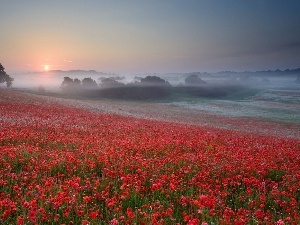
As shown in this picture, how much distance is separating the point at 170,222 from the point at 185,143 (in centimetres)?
963

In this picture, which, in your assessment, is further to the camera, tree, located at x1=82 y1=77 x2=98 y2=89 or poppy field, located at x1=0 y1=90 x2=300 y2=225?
tree, located at x1=82 y1=77 x2=98 y2=89

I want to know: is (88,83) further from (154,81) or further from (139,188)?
(139,188)

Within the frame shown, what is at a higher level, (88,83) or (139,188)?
(88,83)

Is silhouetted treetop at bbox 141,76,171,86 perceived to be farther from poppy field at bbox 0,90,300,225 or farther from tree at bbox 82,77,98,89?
poppy field at bbox 0,90,300,225

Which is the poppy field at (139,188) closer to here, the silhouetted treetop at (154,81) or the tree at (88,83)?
the tree at (88,83)

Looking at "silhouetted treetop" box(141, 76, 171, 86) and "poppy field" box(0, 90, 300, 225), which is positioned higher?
"silhouetted treetop" box(141, 76, 171, 86)

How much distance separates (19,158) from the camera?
9.93 m

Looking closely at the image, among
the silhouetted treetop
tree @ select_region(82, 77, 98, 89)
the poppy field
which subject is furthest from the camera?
the silhouetted treetop

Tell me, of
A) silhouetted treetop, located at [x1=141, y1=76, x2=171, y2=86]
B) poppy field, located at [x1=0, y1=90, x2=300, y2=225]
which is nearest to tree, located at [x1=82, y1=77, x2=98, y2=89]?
silhouetted treetop, located at [x1=141, y1=76, x2=171, y2=86]

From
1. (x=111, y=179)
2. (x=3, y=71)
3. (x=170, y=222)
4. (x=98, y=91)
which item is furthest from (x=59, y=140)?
(x=3, y=71)

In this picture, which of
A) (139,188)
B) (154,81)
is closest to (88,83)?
(154,81)

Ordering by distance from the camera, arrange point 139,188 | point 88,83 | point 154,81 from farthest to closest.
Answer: point 154,81
point 88,83
point 139,188

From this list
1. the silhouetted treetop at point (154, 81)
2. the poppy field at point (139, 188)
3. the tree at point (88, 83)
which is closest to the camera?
the poppy field at point (139, 188)

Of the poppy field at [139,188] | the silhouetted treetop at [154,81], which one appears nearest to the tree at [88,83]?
the silhouetted treetop at [154,81]
